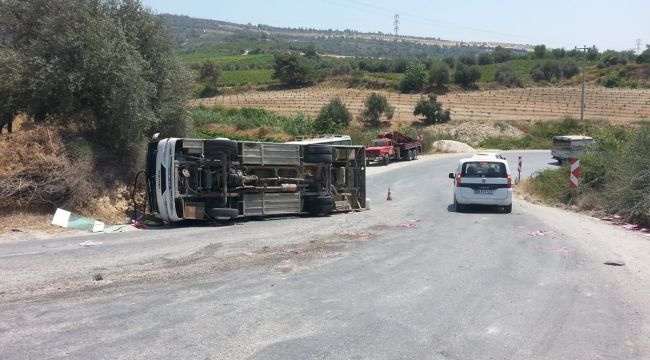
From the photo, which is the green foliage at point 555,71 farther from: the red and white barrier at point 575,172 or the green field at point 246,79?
the red and white barrier at point 575,172

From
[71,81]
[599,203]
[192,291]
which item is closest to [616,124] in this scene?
[599,203]

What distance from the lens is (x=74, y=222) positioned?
48.2 ft

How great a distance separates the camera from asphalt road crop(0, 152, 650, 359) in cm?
590

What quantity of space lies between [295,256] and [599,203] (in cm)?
1285

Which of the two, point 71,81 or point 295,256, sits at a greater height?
point 71,81

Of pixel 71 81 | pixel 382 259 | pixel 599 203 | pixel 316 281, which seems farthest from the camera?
pixel 599 203

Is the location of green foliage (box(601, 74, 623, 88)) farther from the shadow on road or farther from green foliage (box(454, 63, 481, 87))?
the shadow on road

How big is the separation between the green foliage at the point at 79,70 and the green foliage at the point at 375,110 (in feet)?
203

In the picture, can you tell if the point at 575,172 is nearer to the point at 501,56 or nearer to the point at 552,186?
the point at 552,186

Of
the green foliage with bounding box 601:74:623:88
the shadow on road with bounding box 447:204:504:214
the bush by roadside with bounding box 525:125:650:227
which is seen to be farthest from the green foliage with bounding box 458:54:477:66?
the shadow on road with bounding box 447:204:504:214

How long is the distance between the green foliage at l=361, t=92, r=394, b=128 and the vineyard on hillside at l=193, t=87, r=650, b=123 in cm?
284

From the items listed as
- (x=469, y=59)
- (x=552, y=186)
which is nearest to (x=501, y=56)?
(x=469, y=59)

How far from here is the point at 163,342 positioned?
19.5 feet

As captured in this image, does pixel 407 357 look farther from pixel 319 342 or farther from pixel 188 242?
pixel 188 242
